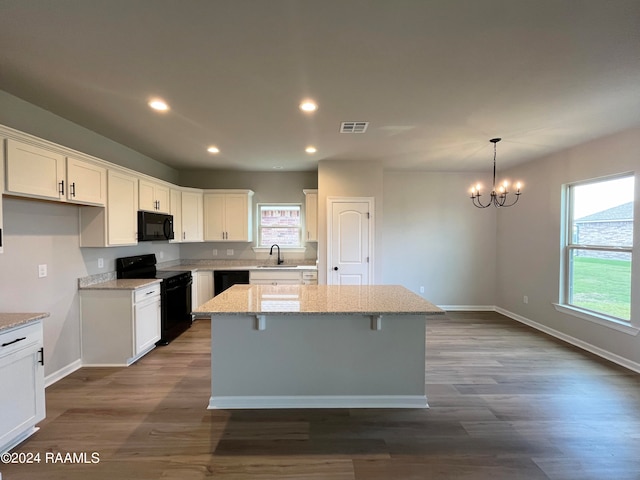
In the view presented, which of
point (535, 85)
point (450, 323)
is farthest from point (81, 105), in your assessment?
point (450, 323)

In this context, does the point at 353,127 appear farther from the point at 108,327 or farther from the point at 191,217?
the point at 108,327

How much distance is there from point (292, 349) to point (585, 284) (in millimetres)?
4131

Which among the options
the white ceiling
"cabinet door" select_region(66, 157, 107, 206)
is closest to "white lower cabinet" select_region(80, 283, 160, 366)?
"cabinet door" select_region(66, 157, 107, 206)

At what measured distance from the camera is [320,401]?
8.30 ft

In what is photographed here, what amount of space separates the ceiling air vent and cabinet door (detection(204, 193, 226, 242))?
296 centimetres

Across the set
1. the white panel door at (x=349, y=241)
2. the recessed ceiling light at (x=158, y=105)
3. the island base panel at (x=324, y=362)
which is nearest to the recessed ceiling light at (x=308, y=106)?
the recessed ceiling light at (x=158, y=105)

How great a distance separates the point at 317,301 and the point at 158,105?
2285 millimetres

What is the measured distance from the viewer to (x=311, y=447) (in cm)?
205

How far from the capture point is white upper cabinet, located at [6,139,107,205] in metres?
2.26

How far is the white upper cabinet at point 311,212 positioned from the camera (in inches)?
211

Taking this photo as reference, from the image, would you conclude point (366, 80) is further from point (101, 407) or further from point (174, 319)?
point (174, 319)

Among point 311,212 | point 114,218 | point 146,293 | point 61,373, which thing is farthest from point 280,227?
point 61,373

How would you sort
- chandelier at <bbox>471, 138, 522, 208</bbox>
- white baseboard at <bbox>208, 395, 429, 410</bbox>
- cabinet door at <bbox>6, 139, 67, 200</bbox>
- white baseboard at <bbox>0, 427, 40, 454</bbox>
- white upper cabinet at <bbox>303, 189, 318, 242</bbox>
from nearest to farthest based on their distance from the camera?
white baseboard at <bbox>0, 427, 40, 454</bbox>
cabinet door at <bbox>6, 139, 67, 200</bbox>
white baseboard at <bbox>208, 395, 429, 410</bbox>
chandelier at <bbox>471, 138, 522, 208</bbox>
white upper cabinet at <bbox>303, 189, 318, 242</bbox>

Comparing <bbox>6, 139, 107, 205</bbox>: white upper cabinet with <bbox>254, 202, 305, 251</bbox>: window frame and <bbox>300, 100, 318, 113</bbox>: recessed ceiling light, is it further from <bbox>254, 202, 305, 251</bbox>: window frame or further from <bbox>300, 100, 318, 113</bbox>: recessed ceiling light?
<bbox>254, 202, 305, 251</bbox>: window frame
